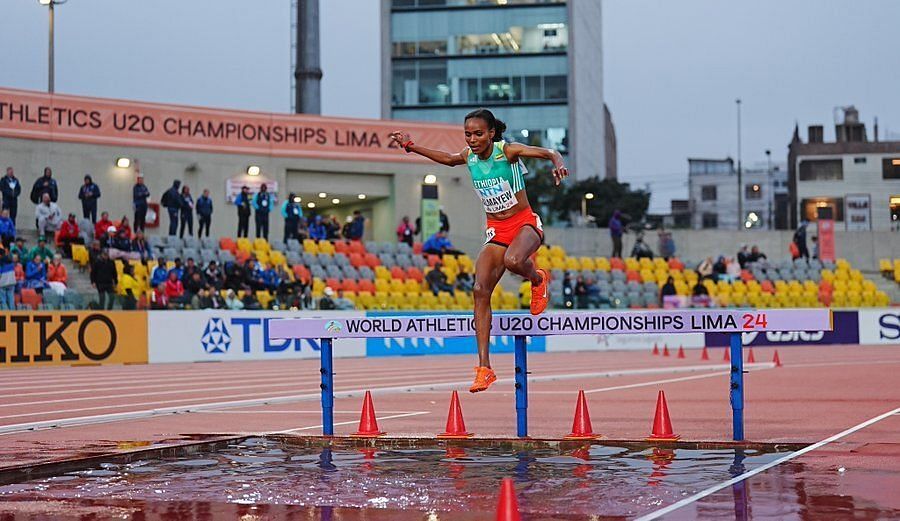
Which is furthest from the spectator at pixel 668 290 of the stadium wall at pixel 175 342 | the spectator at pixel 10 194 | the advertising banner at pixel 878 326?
the spectator at pixel 10 194

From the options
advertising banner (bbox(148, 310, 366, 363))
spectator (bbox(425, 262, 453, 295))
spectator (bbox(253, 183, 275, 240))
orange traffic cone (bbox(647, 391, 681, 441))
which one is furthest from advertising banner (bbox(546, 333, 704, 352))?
orange traffic cone (bbox(647, 391, 681, 441))

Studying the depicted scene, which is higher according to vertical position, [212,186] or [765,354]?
[212,186]

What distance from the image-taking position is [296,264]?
33.8m

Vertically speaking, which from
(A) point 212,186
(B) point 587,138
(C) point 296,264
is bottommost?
(C) point 296,264

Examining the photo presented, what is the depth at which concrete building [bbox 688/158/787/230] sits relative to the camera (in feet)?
324

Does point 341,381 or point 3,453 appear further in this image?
point 341,381

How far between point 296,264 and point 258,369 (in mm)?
9401

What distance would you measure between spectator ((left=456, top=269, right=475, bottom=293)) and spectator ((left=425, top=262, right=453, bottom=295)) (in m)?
0.56

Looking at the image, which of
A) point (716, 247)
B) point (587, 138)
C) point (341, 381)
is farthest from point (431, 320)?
point (587, 138)

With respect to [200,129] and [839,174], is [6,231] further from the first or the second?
[839,174]

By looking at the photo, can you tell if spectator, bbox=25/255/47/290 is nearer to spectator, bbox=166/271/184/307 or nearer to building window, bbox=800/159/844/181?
spectator, bbox=166/271/184/307

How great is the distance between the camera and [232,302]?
28.8m

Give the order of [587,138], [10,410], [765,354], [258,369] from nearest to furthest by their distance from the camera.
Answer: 1. [10,410]
2. [258,369]
3. [765,354]
4. [587,138]

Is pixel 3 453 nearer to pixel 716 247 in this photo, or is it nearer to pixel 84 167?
pixel 84 167
